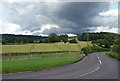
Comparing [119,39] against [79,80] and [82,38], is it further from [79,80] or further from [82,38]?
[82,38]

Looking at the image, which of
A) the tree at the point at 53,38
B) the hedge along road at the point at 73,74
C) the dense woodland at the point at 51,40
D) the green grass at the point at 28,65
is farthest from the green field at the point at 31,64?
the tree at the point at 53,38

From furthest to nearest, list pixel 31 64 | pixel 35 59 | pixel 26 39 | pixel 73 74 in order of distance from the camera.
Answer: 1. pixel 26 39
2. pixel 35 59
3. pixel 31 64
4. pixel 73 74

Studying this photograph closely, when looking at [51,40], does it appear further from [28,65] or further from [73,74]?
[73,74]

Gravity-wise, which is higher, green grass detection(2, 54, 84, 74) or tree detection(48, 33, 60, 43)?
tree detection(48, 33, 60, 43)

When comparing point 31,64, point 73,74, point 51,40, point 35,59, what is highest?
point 51,40

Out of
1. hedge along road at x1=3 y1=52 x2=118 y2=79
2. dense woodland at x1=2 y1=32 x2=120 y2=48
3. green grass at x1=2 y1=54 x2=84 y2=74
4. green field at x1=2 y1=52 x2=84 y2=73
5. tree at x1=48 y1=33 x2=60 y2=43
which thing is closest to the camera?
hedge along road at x1=3 y1=52 x2=118 y2=79

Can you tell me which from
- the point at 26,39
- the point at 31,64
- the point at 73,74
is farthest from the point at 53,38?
the point at 73,74

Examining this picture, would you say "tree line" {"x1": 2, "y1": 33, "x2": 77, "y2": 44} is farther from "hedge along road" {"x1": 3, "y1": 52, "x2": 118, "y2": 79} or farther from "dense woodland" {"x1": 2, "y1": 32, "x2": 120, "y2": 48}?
"hedge along road" {"x1": 3, "y1": 52, "x2": 118, "y2": 79}

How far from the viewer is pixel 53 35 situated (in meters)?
94.8

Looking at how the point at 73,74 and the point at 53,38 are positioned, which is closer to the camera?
the point at 73,74

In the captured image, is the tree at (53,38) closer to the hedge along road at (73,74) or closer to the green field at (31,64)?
the green field at (31,64)

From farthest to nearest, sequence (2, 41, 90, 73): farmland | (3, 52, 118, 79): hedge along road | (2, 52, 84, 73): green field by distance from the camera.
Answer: (2, 41, 90, 73): farmland < (2, 52, 84, 73): green field < (3, 52, 118, 79): hedge along road

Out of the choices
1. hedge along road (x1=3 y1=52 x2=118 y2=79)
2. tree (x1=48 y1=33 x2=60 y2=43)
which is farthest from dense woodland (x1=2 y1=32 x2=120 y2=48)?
hedge along road (x1=3 y1=52 x2=118 y2=79)

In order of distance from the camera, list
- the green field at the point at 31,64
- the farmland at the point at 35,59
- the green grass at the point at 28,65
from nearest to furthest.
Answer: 1. the green grass at the point at 28,65
2. the green field at the point at 31,64
3. the farmland at the point at 35,59
